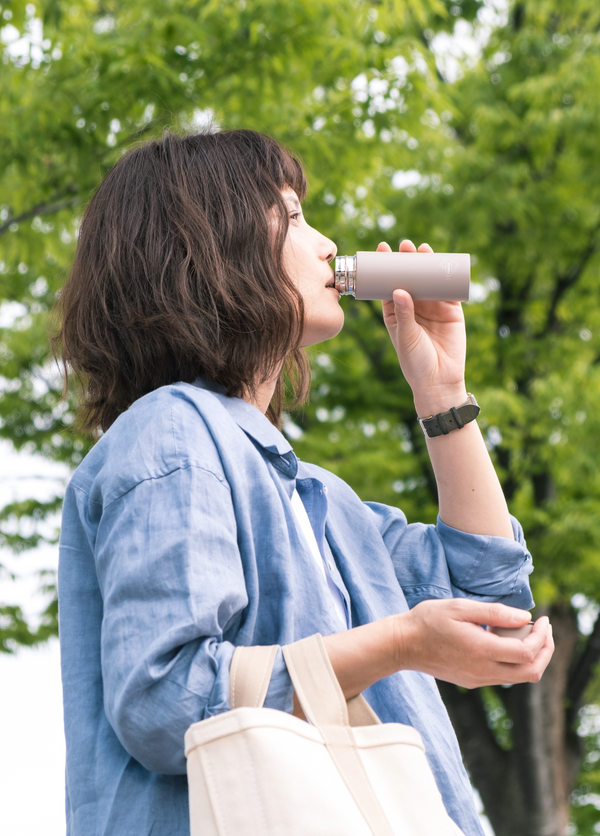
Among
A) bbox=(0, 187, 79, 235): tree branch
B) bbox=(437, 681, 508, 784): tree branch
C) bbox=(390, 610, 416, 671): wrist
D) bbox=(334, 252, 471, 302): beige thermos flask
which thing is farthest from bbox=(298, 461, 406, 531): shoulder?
bbox=(437, 681, 508, 784): tree branch

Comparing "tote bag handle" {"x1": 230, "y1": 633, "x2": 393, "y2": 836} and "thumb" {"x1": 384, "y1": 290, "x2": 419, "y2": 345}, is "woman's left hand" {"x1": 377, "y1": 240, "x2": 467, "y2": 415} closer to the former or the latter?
"thumb" {"x1": 384, "y1": 290, "x2": 419, "y2": 345}

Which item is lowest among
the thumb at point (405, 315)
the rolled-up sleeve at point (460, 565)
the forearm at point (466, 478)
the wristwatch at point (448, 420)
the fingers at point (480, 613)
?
the rolled-up sleeve at point (460, 565)

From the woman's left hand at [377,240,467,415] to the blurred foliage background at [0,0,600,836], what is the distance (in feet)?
8.31

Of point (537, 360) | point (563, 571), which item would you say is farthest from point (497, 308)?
point (563, 571)

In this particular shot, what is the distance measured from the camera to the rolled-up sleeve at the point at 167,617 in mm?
1002

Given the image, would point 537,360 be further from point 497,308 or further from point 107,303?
point 107,303

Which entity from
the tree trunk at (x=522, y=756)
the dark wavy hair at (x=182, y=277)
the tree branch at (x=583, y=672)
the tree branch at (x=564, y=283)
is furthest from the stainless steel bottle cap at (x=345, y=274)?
the tree branch at (x=583, y=672)

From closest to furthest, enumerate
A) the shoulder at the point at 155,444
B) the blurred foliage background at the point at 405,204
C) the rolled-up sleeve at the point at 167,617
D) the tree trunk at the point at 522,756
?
1. the rolled-up sleeve at the point at 167,617
2. the shoulder at the point at 155,444
3. the blurred foliage background at the point at 405,204
4. the tree trunk at the point at 522,756

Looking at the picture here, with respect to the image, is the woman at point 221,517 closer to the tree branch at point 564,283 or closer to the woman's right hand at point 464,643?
the woman's right hand at point 464,643

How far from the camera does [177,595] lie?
3.35 ft

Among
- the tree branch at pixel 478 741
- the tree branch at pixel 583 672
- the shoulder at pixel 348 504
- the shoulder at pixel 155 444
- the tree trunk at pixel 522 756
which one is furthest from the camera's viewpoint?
the tree branch at pixel 583 672

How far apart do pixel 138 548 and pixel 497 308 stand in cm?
656

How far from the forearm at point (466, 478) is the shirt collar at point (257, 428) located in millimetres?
347

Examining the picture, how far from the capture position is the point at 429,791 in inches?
38.5
